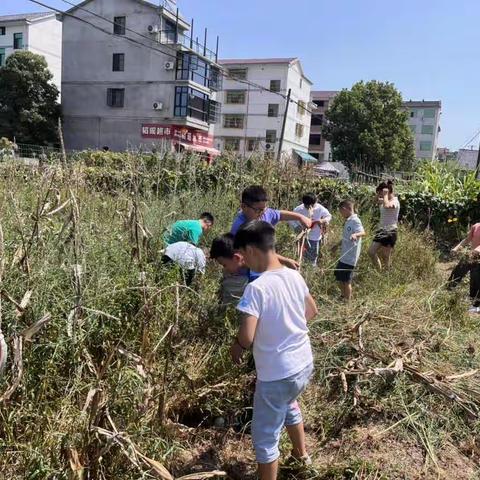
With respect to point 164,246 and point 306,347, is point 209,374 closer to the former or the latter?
point 306,347

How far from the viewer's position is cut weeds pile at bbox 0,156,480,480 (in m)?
1.96

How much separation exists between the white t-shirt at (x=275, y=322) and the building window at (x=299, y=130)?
51.7 meters

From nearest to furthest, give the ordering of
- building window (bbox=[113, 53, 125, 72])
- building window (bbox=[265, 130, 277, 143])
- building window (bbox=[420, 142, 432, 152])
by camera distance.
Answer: building window (bbox=[113, 53, 125, 72]), building window (bbox=[265, 130, 277, 143]), building window (bbox=[420, 142, 432, 152])

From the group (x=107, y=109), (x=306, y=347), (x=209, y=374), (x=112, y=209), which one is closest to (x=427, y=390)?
(x=306, y=347)

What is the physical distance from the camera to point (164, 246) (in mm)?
4098

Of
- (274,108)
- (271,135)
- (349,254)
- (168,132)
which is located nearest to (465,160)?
(168,132)

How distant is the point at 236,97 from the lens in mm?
50188

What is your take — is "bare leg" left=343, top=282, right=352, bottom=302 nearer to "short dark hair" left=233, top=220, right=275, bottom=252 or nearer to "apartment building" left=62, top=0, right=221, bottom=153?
"short dark hair" left=233, top=220, right=275, bottom=252

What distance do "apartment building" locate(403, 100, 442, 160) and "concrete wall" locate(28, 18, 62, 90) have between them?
54934 mm

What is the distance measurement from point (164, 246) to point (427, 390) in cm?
236

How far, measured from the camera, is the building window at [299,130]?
171 feet

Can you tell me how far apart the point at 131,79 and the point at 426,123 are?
→ 58032 mm

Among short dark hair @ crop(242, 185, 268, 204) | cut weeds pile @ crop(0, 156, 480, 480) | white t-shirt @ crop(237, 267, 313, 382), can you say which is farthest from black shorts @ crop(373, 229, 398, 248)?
white t-shirt @ crop(237, 267, 313, 382)

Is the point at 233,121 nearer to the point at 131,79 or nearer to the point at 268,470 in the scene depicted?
the point at 131,79
